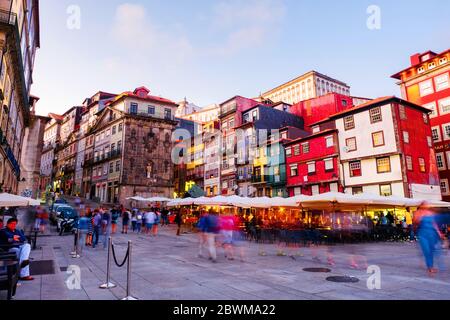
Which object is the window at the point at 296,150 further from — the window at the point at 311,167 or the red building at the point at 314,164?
the window at the point at 311,167

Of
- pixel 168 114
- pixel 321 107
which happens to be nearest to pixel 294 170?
pixel 321 107

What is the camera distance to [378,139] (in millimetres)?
29734

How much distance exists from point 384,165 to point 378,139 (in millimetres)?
2662

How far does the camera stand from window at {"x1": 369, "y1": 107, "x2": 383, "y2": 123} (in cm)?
2995

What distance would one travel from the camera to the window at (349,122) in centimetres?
3194

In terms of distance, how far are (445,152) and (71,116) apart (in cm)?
7050

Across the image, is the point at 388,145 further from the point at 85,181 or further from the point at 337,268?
the point at 85,181

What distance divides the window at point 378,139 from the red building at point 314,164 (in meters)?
3.81

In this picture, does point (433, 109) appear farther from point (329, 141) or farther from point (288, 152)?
point (288, 152)

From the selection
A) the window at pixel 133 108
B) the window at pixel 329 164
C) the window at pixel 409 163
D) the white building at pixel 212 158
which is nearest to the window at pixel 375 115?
the window at pixel 409 163

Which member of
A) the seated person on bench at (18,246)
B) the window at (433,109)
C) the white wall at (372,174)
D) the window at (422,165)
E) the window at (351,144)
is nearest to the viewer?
the seated person on bench at (18,246)

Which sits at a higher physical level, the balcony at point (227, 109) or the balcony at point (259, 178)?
the balcony at point (227, 109)
